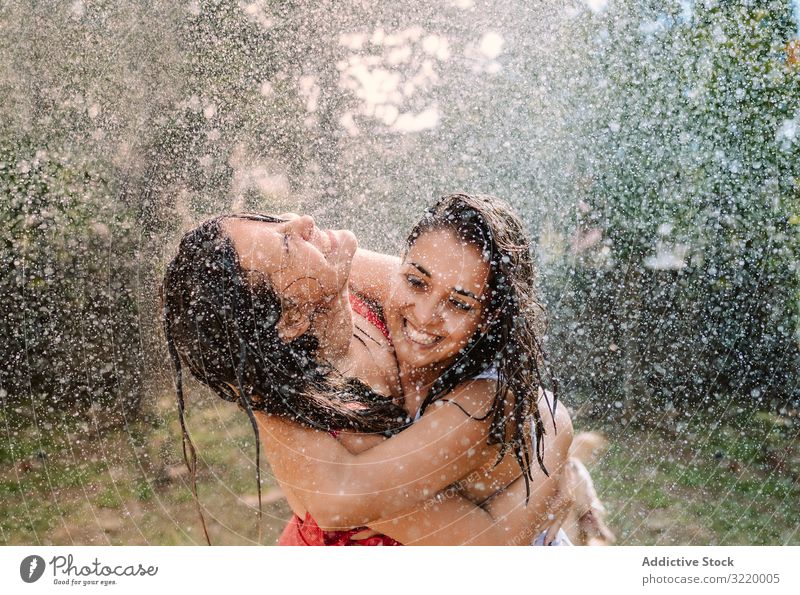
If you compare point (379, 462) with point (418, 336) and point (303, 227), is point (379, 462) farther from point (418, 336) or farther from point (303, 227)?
point (303, 227)

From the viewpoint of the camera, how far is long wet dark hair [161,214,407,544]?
1050 millimetres

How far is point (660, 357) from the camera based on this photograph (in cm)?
129

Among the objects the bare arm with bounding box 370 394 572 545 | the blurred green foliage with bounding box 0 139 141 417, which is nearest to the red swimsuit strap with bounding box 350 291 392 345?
the bare arm with bounding box 370 394 572 545

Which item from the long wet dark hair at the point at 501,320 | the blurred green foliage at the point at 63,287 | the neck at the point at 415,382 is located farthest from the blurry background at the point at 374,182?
the neck at the point at 415,382

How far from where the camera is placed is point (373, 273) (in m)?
1.15

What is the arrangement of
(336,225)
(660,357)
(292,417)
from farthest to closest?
(660,357) < (336,225) < (292,417)

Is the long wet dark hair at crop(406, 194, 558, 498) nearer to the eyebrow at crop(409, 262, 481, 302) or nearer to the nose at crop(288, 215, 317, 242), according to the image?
the eyebrow at crop(409, 262, 481, 302)

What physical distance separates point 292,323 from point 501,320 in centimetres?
31

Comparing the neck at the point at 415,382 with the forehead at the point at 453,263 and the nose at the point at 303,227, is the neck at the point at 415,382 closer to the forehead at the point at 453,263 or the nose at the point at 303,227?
the forehead at the point at 453,263

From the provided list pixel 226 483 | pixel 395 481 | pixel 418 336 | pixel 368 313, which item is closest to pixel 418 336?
pixel 418 336

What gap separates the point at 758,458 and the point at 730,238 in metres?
0.41

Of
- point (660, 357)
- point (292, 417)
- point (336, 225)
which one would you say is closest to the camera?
point (292, 417)
